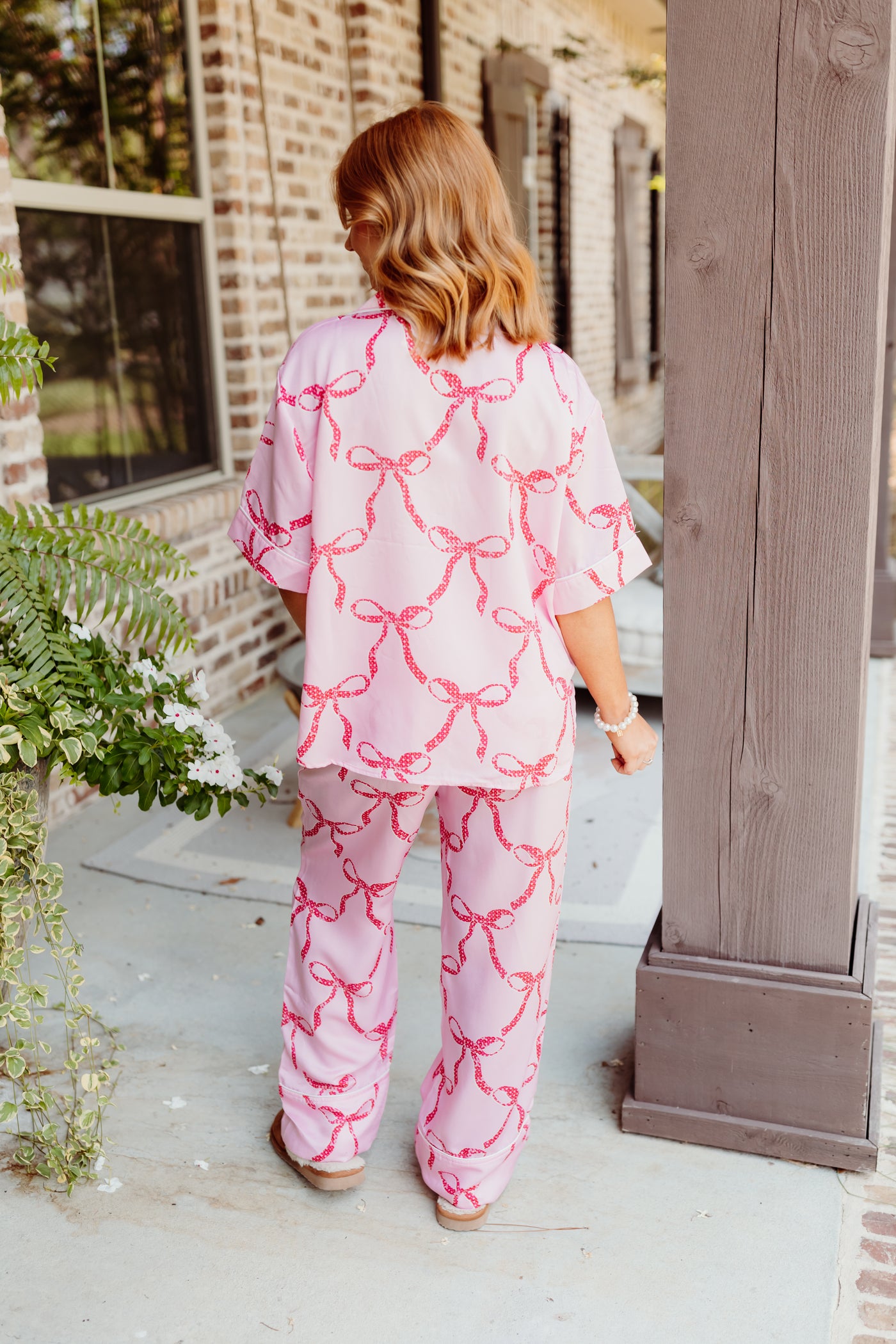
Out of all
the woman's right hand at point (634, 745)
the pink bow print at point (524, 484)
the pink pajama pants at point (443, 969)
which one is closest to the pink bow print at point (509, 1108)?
the pink pajama pants at point (443, 969)

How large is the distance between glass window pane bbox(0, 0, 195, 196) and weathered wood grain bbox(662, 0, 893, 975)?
2371mm

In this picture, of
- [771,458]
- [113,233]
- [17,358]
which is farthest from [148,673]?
[113,233]

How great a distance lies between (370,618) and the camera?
5.32 feet

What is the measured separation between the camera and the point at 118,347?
3916 millimetres

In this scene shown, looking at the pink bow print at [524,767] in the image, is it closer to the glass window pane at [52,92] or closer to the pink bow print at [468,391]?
the pink bow print at [468,391]

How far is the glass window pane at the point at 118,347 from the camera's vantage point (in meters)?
3.59

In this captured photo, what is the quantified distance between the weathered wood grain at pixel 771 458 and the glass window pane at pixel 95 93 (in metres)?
2.37

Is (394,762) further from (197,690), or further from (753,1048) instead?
(753,1048)

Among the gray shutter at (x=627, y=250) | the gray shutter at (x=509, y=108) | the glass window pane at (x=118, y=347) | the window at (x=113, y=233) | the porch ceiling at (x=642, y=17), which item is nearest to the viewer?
the window at (x=113, y=233)

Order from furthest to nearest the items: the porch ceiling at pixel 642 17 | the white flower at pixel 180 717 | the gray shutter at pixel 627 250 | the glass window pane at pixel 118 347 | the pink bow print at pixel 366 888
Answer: the gray shutter at pixel 627 250 → the porch ceiling at pixel 642 17 → the glass window pane at pixel 118 347 → the white flower at pixel 180 717 → the pink bow print at pixel 366 888

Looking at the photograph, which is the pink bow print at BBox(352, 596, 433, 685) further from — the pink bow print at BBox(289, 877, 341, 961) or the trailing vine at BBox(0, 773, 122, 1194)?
the trailing vine at BBox(0, 773, 122, 1194)

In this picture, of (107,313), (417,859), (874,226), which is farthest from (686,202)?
(107,313)

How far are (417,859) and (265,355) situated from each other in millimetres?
2214

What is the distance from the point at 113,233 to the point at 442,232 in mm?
2714
